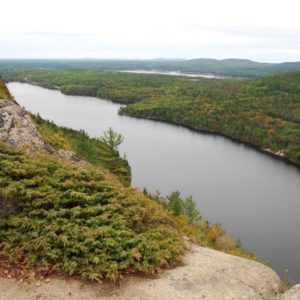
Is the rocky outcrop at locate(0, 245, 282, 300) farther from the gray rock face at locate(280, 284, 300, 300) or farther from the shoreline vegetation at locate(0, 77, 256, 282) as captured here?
the gray rock face at locate(280, 284, 300, 300)

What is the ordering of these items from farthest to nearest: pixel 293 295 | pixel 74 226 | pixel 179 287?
1. pixel 74 226
2. pixel 179 287
3. pixel 293 295

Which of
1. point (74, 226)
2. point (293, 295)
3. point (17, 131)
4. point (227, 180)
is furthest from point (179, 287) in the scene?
point (227, 180)

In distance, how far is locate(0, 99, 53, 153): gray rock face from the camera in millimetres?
19719

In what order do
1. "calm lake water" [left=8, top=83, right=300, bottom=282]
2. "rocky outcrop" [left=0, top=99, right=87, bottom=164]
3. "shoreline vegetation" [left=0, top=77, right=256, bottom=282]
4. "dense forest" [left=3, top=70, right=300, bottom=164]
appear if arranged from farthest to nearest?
"dense forest" [left=3, top=70, right=300, bottom=164] < "calm lake water" [left=8, top=83, right=300, bottom=282] < "rocky outcrop" [left=0, top=99, right=87, bottom=164] < "shoreline vegetation" [left=0, top=77, right=256, bottom=282]

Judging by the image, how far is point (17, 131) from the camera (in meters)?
20.3

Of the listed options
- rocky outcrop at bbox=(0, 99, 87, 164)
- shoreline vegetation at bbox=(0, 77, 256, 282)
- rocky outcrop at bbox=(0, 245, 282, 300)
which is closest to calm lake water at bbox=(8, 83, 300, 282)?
rocky outcrop at bbox=(0, 245, 282, 300)

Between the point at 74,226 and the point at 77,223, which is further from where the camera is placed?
the point at 77,223

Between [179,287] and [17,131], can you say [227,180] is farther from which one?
[179,287]

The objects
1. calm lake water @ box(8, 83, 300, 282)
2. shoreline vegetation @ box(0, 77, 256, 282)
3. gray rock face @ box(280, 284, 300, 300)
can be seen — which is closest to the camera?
gray rock face @ box(280, 284, 300, 300)

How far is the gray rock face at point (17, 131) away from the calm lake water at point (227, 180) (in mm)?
31937

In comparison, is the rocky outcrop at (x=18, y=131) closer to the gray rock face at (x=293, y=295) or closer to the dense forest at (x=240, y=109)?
the gray rock face at (x=293, y=295)

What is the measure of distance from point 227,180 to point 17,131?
188 ft

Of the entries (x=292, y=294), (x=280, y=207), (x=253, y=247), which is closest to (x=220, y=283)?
(x=292, y=294)

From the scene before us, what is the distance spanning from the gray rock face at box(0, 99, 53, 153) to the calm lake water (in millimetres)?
31937
